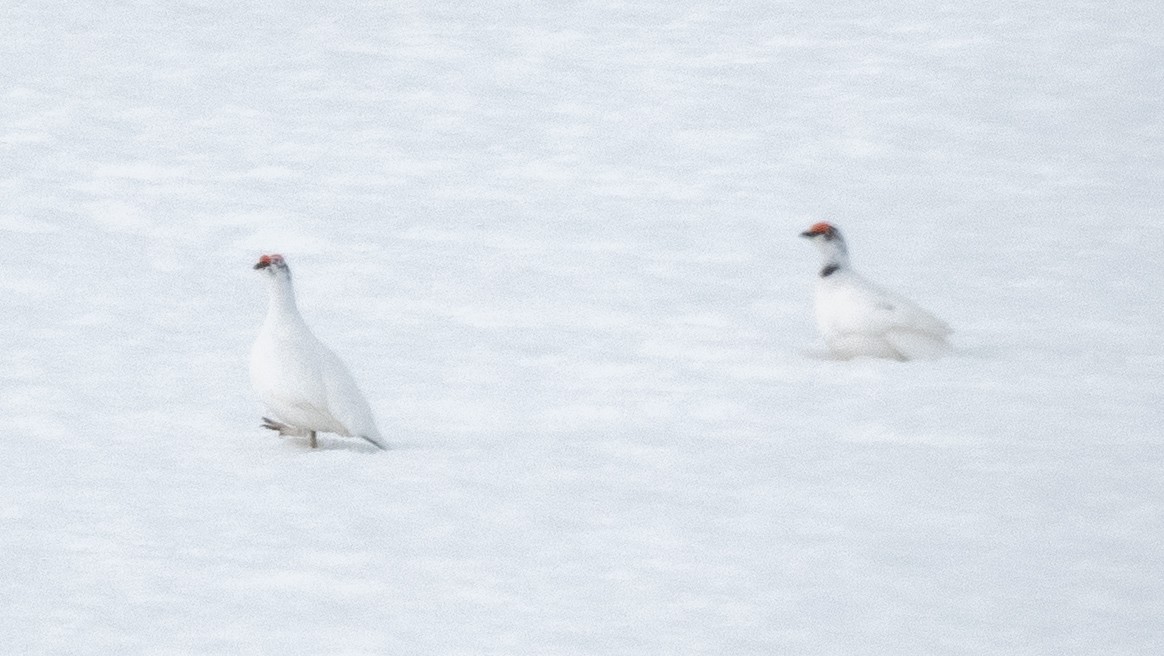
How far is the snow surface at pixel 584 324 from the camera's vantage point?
485 centimetres

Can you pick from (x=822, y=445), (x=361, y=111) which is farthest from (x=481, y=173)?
(x=822, y=445)

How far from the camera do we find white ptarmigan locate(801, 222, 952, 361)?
729cm

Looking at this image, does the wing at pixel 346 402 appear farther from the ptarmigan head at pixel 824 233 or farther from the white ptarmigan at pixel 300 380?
the ptarmigan head at pixel 824 233

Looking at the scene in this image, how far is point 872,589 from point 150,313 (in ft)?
14.4

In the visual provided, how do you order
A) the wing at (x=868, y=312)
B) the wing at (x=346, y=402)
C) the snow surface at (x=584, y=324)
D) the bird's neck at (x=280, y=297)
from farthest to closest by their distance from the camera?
the wing at (x=868, y=312) < the bird's neck at (x=280, y=297) < the wing at (x=346, y=402) < the snow surface at (x=584, y=324)

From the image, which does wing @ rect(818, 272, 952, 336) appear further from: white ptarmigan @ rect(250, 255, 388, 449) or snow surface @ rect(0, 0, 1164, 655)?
white ptarmigan @ rect(250, 255, 388, 449)

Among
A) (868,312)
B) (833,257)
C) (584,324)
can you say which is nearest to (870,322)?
(868,312)

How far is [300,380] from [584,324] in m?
2.48

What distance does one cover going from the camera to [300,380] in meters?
5.95

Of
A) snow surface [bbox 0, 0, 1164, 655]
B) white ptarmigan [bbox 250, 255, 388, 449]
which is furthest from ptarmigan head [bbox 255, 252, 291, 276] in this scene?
snow surface [bbox 0, 0, 1164, 655]

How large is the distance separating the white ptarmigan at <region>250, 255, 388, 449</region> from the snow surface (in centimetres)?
12

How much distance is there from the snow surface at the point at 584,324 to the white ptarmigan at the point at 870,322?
13cm

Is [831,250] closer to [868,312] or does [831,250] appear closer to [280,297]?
[868,312]

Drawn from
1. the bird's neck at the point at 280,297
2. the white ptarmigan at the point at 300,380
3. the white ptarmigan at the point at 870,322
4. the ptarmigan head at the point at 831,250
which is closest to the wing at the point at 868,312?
the white ptarmigan at the point at 870,322
